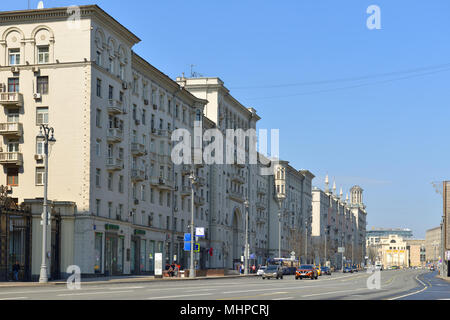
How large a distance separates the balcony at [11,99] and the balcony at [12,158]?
13.9 ft

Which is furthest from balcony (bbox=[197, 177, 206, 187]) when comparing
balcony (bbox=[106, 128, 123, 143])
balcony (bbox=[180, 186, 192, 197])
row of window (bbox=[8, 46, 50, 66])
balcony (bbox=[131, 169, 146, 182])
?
row of window (bbox=[8, 46, 50, 66])

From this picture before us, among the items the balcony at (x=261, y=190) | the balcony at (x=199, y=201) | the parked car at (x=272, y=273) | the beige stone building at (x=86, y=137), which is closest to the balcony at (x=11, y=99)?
the beige stone building at (x=86, y=137)

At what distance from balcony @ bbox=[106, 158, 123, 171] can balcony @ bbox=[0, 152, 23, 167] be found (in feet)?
24.9

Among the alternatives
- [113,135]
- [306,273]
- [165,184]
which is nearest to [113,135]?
[113,135]

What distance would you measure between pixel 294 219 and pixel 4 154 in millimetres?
102194

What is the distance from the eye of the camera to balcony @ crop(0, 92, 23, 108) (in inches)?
2484

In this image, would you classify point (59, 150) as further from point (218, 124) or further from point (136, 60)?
point (218, 124)

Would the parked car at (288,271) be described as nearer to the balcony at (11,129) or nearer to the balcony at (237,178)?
the balcony at (237,178)

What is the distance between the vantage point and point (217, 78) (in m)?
105

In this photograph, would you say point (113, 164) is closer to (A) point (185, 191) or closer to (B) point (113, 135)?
(B) point (113, 135)

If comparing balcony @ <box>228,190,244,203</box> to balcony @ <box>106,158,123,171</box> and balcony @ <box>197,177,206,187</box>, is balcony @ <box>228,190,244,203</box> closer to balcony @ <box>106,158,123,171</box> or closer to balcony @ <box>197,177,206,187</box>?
balcony @ <box>197,177,206,187</box>

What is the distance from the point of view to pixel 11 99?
63.3 metres

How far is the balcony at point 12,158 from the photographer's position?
62906 millimetres

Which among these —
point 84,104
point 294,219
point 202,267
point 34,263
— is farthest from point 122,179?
point 294,219
